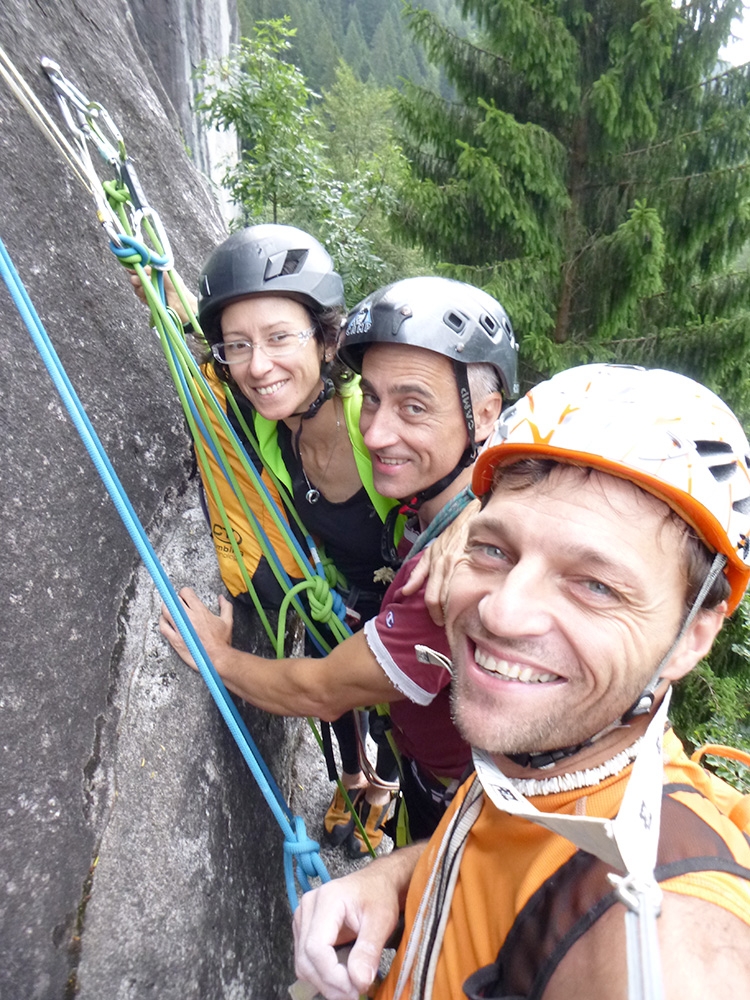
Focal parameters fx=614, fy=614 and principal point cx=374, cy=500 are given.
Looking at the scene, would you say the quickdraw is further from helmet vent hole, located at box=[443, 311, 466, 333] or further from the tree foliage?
the tree foliage

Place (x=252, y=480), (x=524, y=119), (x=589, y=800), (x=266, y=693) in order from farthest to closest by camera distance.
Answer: (x=524, y=119) → (x=252, y=480) → (x=266, y=693) → (x=589, y=800)

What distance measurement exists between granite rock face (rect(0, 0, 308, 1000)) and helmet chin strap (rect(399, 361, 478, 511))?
951mm

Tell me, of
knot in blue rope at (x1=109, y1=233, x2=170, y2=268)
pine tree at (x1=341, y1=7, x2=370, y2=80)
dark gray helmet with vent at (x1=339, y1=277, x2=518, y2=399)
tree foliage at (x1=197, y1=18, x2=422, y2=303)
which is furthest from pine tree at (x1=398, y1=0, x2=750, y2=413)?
pine tree at (x1=341, y1=7, x2=370, y2=80)

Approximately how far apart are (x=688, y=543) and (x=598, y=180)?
26.9 feet

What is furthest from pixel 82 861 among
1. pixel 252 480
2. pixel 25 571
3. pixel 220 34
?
pixel 220 34

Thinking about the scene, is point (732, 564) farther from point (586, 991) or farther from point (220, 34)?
point (220, 34)

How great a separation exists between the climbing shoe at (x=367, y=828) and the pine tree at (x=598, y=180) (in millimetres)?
5591

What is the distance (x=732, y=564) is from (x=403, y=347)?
130cm

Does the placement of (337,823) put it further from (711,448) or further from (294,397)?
(711,448)

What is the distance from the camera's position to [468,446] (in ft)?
7.22

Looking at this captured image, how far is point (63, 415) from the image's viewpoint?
2.04 metres

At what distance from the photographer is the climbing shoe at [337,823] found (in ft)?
11.1

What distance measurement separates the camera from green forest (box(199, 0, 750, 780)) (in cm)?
695

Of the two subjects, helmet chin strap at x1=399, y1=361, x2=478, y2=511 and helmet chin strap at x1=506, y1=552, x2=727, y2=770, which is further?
helmet chin strap at x1=399, y1=361, x2=478, y2=511
